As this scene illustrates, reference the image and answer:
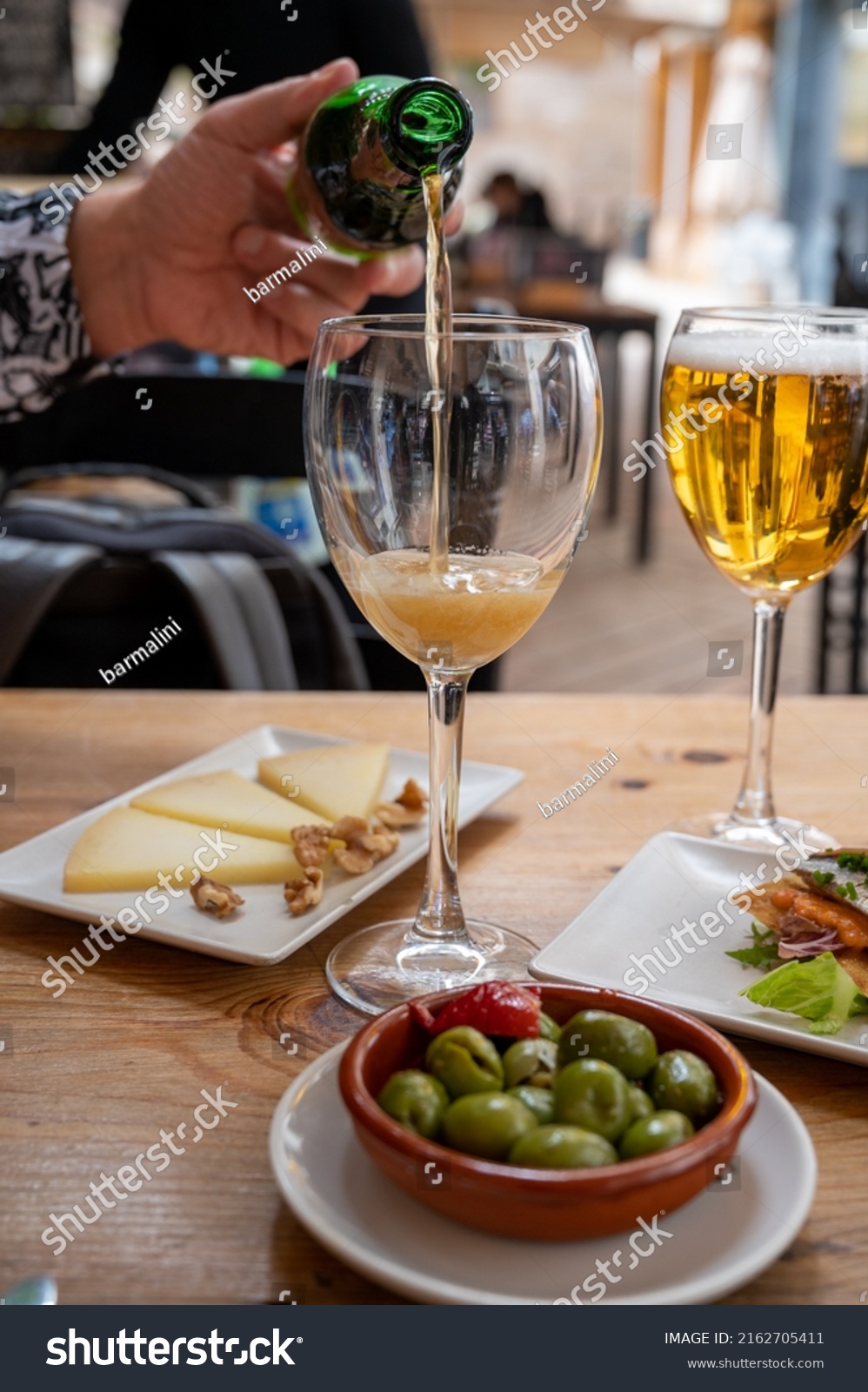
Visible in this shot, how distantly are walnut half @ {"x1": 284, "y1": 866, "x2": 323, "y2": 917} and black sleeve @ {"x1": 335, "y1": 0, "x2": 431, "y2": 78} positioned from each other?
54.1 inches

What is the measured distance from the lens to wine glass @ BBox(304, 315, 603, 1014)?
593mm

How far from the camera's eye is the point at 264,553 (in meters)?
1.52

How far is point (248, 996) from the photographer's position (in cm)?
64

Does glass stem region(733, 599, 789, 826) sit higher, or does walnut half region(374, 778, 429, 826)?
glass stem region(733, 599, 789, 826)

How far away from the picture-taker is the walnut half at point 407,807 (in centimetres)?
82

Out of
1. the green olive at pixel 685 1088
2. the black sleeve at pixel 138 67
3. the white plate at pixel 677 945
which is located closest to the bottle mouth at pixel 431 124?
the white plate at pixel 677 945

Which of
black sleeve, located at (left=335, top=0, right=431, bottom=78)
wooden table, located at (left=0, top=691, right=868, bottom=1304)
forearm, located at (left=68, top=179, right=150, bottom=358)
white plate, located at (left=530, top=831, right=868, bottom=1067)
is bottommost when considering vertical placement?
wooden table, located at (left=0, top=691, right=868, bottom=1304)

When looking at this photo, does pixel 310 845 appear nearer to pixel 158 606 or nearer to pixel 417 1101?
pixel 417 1101

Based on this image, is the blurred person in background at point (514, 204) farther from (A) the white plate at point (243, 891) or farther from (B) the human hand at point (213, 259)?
Answer: (A) the white plate at point (243, 891)

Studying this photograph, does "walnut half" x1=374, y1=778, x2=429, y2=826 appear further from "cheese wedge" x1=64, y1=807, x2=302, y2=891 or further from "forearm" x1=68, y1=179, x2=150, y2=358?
"forearm" x1=68, y1=179, x2=150, y2=358

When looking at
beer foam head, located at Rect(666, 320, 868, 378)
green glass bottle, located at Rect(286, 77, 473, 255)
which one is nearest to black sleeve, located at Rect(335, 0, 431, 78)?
green glass bottle, located at Rect(286, 77, 473, 255)

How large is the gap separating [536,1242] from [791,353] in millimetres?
528
